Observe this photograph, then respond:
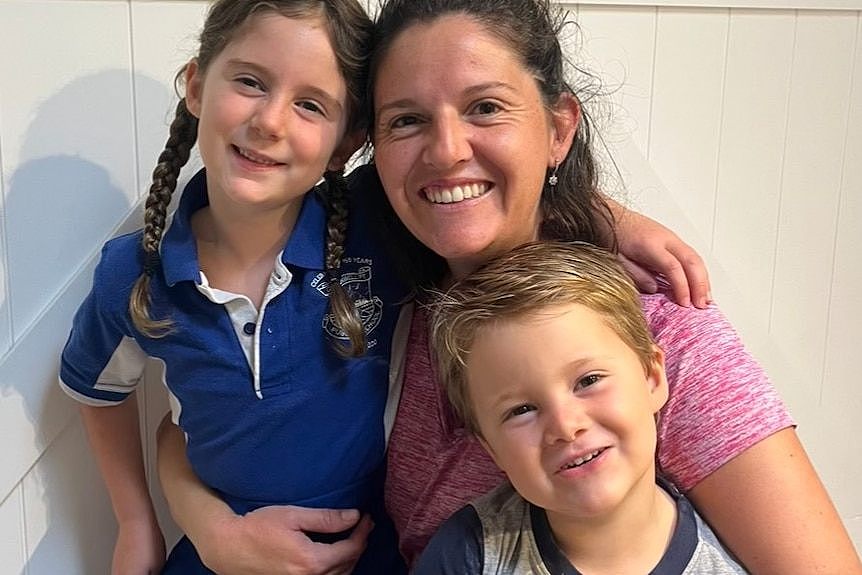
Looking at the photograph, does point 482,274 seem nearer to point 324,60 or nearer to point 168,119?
point 324,60

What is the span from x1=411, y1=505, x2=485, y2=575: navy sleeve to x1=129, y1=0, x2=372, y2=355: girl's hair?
249 mm

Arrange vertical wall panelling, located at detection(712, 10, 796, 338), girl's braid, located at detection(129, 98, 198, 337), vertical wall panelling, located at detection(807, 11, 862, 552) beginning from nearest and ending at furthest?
1. girl's braid, located at detection(129, 98, 198, 337)
2. vertical wall panelling, located at detection(712, 10, 796, 338)
3. vertical wall panelling, located at detection(807, 11, 862, 552)

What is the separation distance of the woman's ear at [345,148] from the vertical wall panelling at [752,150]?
78cm

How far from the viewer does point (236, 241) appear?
1.24 metres

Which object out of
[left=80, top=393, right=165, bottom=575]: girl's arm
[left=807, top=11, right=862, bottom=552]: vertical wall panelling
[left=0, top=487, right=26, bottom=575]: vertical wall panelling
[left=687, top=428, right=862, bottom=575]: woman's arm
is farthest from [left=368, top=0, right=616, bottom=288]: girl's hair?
[left=807, top=11, right=862, bottom=552]: vertical wall panelling

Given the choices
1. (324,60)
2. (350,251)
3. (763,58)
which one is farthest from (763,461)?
(763,58)

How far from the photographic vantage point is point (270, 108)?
43.3 inches

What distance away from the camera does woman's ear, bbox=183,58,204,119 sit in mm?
1175

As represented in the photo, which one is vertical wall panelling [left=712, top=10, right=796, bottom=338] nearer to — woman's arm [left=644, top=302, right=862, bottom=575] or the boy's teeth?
woman's arm [left=644, top=302, right=862, bottom=575]

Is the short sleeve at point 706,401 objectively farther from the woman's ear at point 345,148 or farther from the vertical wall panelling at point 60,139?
the vertical wall panelling at point 60,139

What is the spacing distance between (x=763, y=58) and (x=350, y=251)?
35.1 inches

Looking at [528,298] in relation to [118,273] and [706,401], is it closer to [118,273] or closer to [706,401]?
[706,401]

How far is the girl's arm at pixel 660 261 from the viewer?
114 cm

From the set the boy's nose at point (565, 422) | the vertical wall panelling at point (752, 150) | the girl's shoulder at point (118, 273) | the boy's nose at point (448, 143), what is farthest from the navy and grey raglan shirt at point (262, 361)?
the vertical wall panelling at point (752, 150)
